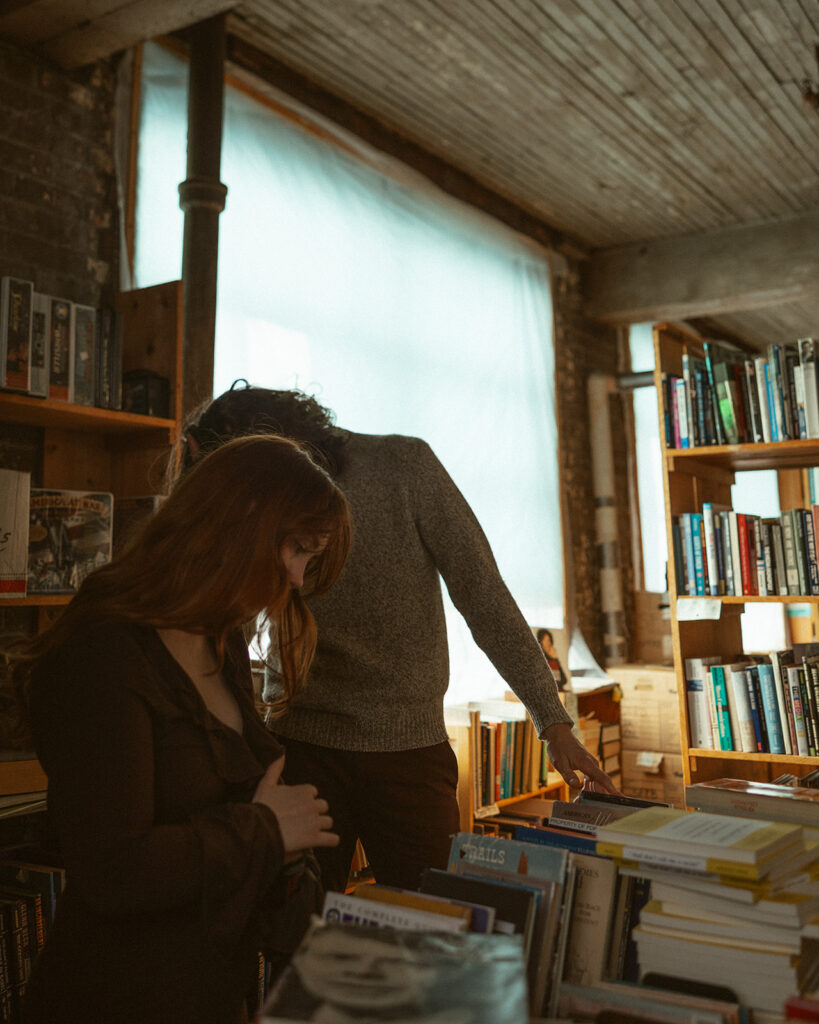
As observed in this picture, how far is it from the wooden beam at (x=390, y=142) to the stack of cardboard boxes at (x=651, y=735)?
2426 millimetres

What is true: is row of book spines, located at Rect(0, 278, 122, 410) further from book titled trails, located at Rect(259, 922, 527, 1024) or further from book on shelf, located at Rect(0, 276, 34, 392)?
book titled trails, located at Rect(259, 922, 527, 1024)

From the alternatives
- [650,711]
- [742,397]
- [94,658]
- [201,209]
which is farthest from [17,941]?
[650,711]

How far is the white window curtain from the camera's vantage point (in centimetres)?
305

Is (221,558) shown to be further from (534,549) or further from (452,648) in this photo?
(534,549)

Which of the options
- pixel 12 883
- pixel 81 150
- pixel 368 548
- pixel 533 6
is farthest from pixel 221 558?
pixel 533 6

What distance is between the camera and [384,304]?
→ 380 centimetres

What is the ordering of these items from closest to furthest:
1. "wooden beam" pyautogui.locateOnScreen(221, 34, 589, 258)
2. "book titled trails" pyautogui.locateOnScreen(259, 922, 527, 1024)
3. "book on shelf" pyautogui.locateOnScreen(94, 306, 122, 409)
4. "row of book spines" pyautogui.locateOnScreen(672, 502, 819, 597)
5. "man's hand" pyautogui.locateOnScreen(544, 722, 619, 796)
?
"book titled trails" pyautogui.locateOnScreen(259, 922, 527, 1024) < "man's hand" pyautogui.locateOnScreen(544, 722, 619, 796) < "book on shelf" pyautogui.locateOnScreen(94, 306, 122, 409) < "row of book spines" pyautogui.locateOnScreen(672, 502, 819, 597) < "wooden beam" pyautogui.locateOnScreen(221, 34, 589, 258)

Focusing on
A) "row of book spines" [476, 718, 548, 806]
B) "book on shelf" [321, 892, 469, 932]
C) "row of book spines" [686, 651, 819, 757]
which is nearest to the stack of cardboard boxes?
"row of book spines" [476, 718, 548, 806]

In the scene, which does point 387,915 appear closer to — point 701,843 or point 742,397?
point 701,843

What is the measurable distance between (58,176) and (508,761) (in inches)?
96.7

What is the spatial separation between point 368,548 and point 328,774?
423 mm

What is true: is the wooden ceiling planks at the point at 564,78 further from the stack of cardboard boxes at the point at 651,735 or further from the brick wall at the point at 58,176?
the stack of cardboard boxes at the point at 651,735

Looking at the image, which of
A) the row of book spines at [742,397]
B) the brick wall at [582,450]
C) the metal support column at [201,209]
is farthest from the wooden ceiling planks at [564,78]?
the row of book spines at [742,397]

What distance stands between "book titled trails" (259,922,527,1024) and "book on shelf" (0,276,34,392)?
1.63 meters
